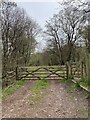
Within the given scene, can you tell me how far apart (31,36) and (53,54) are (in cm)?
1220

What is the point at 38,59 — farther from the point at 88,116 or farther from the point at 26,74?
the point at 88,116

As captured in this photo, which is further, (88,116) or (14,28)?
(14,28)

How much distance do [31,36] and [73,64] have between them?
67.3 feet

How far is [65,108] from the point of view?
26.1 ft

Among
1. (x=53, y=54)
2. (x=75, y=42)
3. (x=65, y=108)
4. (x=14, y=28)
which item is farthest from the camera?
(x=53, y=54)

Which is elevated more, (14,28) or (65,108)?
(14,28)

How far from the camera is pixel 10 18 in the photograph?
20703mm

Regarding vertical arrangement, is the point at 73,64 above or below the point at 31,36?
below

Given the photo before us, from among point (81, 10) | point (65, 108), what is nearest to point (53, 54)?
point (81, 10)

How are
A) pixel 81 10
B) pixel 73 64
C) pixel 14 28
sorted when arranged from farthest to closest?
pixel 14 28 → pixel 73 64 → pixel 81 10

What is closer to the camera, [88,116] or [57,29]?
[88,116]

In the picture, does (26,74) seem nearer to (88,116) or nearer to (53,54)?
(88,116)

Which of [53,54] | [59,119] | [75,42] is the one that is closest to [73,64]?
[59,119]

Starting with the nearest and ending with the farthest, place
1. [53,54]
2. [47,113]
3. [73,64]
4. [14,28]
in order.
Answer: [47,113]
[73,64]
[14,28]
[53,54]
